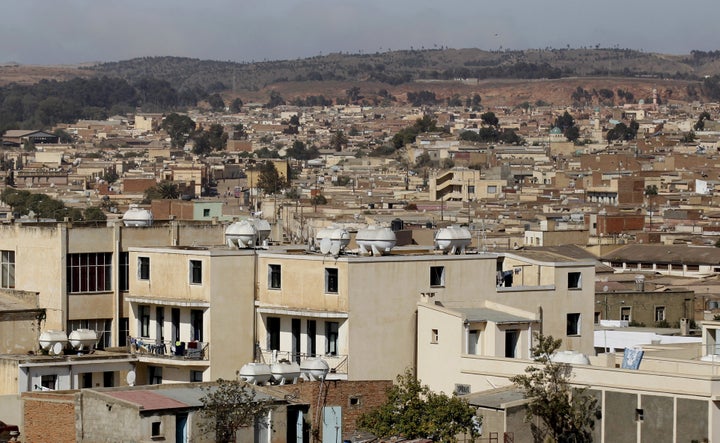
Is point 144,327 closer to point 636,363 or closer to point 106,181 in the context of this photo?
point 636,363

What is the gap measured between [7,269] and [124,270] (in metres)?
1.83

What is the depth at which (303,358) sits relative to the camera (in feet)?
84.4

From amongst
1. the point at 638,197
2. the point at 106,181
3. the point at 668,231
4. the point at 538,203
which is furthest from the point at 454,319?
the point at 106,181

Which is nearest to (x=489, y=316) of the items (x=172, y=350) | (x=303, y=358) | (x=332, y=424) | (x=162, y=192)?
(x=303, y=358)

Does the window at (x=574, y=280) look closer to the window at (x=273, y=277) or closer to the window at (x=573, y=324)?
the window at (x=573, y=324)

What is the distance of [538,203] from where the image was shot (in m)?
95.1

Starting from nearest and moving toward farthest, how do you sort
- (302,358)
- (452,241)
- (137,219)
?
(302,358)
(452,241)
(137,219)

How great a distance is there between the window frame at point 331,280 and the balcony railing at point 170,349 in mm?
1880

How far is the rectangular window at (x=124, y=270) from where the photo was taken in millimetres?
29000

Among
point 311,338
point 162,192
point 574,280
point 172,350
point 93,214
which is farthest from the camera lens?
point 162,192

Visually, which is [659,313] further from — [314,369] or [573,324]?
[314,369]

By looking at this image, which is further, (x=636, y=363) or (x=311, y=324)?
(x=311, y=324)

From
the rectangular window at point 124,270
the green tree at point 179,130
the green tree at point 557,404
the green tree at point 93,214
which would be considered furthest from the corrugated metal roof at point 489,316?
the green tree at point 179,130

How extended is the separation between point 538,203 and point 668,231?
21750 mm
